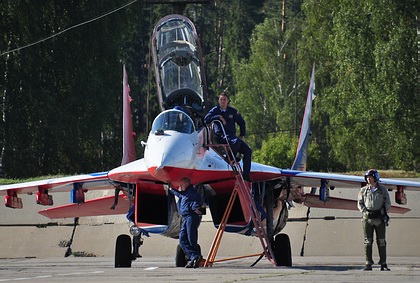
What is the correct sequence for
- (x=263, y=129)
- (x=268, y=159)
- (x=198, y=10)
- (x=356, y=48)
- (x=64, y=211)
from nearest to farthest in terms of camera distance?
1. (x=64, y=211)
2. (x=356, y=48)
3. (x=268, y=159)
4. (x=263, y=129)
5. (x=198, y=10)

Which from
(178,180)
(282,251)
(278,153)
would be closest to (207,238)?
(282,251)

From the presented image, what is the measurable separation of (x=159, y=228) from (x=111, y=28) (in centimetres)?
2205

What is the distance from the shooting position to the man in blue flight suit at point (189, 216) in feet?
45.4

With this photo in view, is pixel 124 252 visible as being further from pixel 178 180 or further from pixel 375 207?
pixel 375 207

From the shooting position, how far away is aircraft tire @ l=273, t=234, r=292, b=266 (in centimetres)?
1559

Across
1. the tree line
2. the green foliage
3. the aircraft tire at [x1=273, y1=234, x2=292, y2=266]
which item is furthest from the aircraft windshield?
the green foliage

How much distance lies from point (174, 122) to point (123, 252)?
7.90 ft

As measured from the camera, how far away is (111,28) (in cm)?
3606

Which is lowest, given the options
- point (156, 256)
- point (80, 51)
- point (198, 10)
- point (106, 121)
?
point (156, 256)

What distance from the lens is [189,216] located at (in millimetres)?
13875

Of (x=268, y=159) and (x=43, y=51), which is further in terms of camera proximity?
(x=268, y=159)

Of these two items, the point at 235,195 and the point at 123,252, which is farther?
the point at 123,252

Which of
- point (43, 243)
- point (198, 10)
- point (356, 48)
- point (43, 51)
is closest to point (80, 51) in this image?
point (43, 51)

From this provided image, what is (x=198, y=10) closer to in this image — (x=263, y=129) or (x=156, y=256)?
(x=263, y=129)
